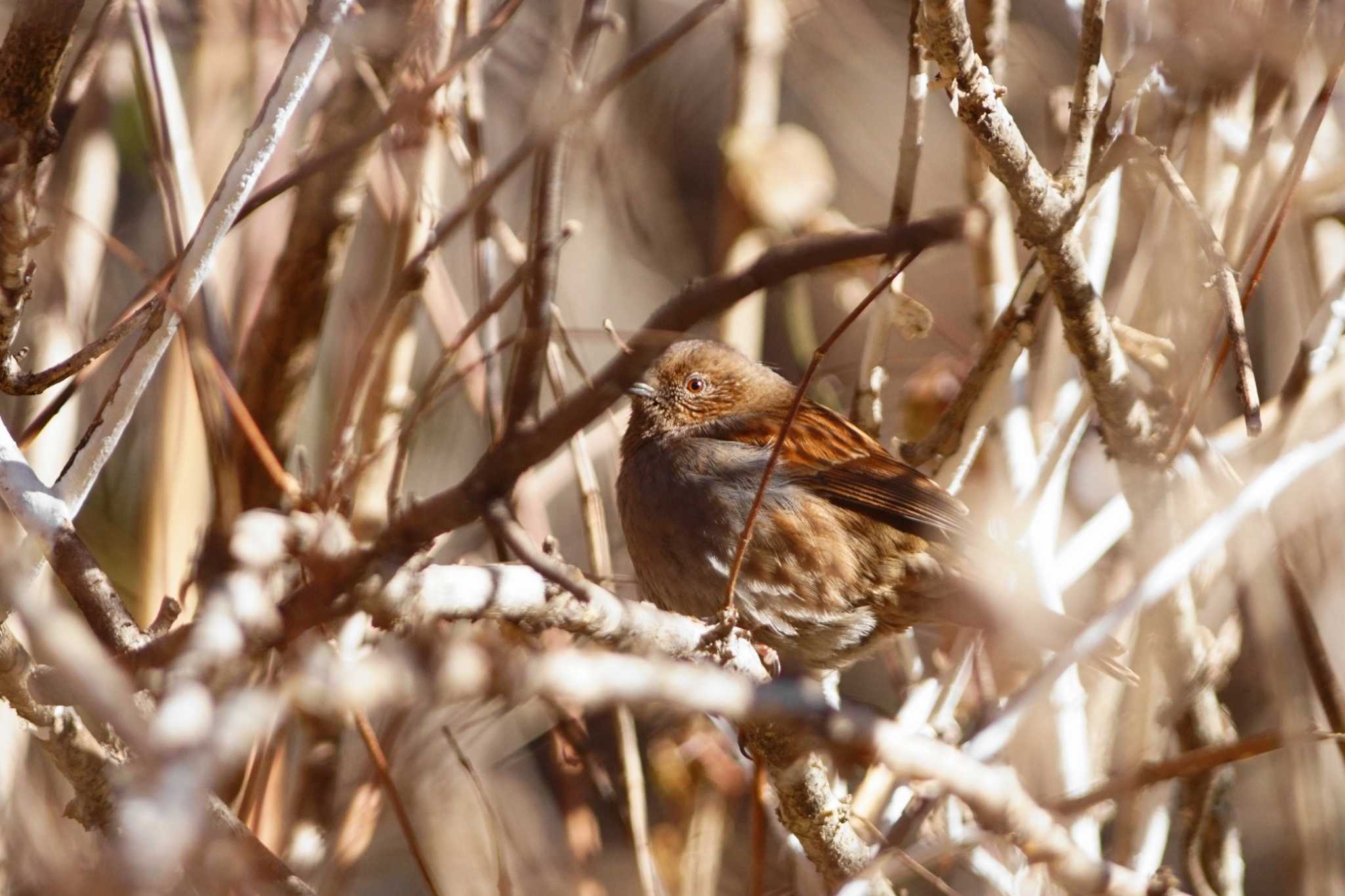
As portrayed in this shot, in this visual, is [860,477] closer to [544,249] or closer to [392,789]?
[392,789]

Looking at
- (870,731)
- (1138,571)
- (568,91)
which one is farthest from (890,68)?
(870,731)

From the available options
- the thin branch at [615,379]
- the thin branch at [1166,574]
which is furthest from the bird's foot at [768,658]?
the thin branch at [615,379]

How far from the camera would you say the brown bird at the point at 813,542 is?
3545 millimetres

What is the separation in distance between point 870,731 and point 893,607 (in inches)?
83.3

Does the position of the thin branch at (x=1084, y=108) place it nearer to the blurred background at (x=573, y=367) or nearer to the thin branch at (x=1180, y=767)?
the blurred background at (x=573, y=367)

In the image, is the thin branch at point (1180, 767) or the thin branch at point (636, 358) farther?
the thin branch at point (1180, 767)

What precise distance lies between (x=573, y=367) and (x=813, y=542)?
89 cm

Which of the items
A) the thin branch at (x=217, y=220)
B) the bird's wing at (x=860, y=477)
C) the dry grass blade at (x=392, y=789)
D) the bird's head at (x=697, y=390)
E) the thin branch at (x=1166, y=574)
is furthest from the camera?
the bird's head at (x=697, y=390)

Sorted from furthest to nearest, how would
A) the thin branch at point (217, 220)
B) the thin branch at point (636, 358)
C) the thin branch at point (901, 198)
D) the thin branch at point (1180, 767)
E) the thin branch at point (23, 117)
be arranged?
the thin branch at point (901, 198) < the thin branch at point (23, 117) < the thin branch at point (217, 220) < the thin branch at point (1180, 767) < the thin branch at point (636, 358)

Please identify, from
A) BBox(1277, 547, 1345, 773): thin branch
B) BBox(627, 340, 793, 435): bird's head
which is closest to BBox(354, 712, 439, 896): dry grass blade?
BBox(627, 340, 793, 435): bird's head

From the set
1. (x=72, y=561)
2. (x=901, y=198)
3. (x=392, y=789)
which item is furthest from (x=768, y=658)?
(x=72, y=561)

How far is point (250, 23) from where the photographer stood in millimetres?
3725

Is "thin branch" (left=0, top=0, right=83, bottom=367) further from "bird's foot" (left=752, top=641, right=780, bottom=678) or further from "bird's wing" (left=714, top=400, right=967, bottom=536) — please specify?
"bird's wing" (left=714, top=400, right=967, bottom=536)

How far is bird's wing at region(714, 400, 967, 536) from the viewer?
3.46m
